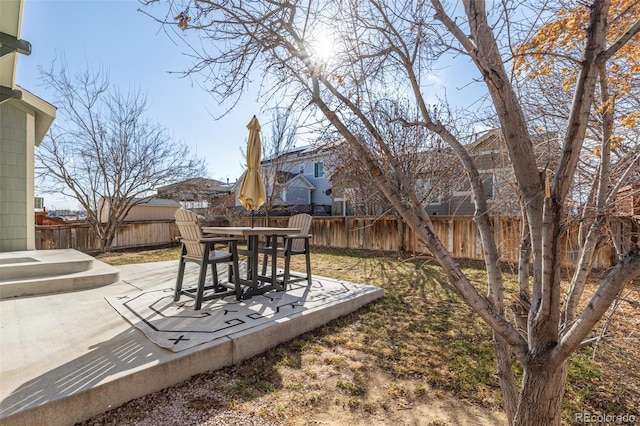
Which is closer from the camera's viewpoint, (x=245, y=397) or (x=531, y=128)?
(x=245, y=397)

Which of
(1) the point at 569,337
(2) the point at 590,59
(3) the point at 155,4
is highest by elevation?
(3) the point at 155,4

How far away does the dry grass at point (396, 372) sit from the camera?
2061mm

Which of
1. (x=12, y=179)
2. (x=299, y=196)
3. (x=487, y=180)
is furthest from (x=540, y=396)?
(x=299, y=196)

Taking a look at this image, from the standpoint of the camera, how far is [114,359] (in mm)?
2242

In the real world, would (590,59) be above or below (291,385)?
above

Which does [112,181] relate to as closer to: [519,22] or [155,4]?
[155,4]

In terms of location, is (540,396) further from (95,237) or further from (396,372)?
(95,237)

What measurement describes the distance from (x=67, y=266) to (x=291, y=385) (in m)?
4.50

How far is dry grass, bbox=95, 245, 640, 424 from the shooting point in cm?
206

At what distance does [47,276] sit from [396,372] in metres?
5.12

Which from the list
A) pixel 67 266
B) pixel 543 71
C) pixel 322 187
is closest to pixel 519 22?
pixel 543 71

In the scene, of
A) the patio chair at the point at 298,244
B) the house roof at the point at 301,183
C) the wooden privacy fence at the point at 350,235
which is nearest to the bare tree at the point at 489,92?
the patio chair at the point at 298,244

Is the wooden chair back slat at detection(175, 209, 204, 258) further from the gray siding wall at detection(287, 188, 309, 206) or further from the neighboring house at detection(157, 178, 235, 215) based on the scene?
the gray siding wall at detection(287, 188, 309, 206)

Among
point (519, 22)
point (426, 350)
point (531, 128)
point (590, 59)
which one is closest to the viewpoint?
point (590, 59)
